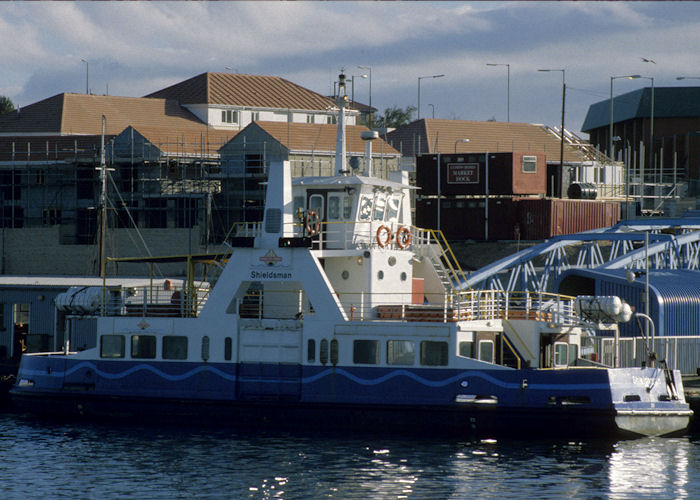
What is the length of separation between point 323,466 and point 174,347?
8050 mm

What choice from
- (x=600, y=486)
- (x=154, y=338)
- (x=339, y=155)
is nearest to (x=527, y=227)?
(x=339, y=155)

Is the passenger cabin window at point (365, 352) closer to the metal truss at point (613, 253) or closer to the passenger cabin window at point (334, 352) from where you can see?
the passenger cabin window at point (334, 352)

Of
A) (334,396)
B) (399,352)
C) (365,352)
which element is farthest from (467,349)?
(334,396)

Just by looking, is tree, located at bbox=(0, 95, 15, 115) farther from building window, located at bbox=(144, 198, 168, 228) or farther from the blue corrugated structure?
the blue corrugated structure

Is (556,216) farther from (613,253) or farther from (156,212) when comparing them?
Answer: (156,212)

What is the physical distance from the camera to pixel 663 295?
124 feet

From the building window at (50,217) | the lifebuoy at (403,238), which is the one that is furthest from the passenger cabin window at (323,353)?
the building window at (50,217)

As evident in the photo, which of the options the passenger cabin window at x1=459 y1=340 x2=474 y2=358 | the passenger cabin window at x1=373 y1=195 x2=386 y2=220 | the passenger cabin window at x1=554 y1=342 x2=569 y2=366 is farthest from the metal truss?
the passenger cabin window at x1=459 y1=340 x2=474 y2=358

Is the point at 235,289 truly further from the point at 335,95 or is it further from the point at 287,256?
the point at 335,95

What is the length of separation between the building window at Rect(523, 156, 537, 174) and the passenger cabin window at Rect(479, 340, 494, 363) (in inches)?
1386

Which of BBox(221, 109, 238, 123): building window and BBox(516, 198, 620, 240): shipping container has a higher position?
BBox(221, 109, 238, 123): building window

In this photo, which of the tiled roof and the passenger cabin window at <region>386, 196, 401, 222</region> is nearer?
the passenger cabin window at <region>386, 196, 401, 222</region>

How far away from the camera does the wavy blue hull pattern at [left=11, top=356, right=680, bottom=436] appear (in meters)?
30.2

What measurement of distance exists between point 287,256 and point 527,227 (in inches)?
1329
